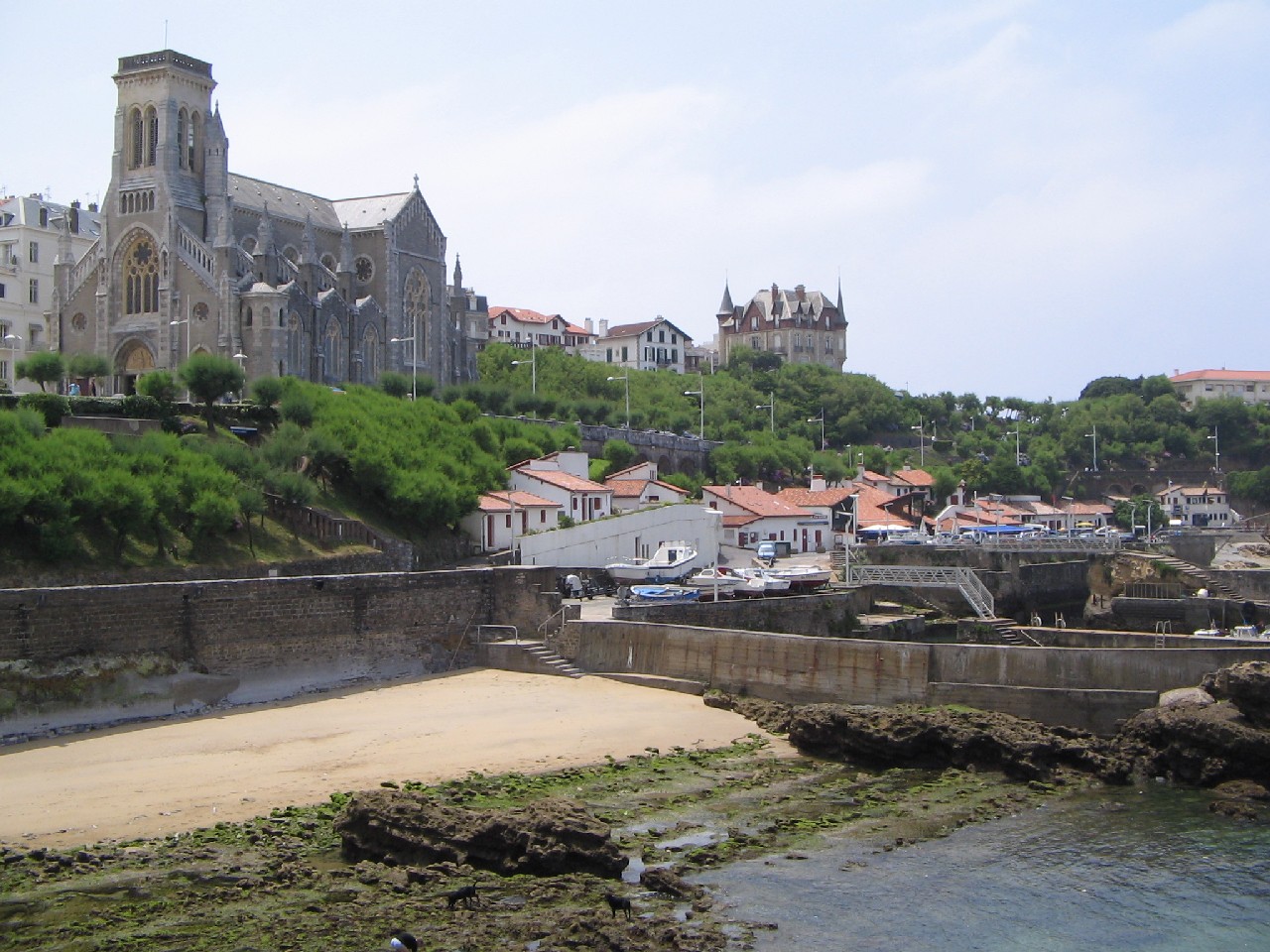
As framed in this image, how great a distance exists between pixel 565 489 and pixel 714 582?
16.8 meters

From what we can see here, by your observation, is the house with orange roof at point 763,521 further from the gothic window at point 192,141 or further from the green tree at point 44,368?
the gothic window at point 192,141

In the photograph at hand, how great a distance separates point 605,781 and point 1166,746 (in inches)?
472

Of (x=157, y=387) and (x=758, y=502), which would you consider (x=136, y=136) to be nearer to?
(x=157, y=387)

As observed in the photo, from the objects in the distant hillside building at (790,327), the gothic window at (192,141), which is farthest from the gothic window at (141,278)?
the distant hillside building at (790,327)

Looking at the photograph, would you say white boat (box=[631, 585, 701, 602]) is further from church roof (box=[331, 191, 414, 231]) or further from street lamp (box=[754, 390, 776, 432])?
street lamp (box=[754, 390, 776, 432])

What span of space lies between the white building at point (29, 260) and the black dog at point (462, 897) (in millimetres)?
72763

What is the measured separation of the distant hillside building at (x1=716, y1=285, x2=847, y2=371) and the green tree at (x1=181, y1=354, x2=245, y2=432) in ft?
388

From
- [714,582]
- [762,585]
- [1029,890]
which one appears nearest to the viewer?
[1029,890]

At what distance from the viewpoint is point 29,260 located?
9212 cm

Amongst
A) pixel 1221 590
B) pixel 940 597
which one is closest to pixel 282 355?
pixel 940 597

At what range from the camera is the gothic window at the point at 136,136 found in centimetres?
8044

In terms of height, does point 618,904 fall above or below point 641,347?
below

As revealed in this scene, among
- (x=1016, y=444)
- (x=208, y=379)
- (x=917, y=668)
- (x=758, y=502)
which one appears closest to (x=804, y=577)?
(x=917, y=668)

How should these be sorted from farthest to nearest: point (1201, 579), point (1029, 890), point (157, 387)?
point (1201, 579), point (157, 387), point (1029, 890)
